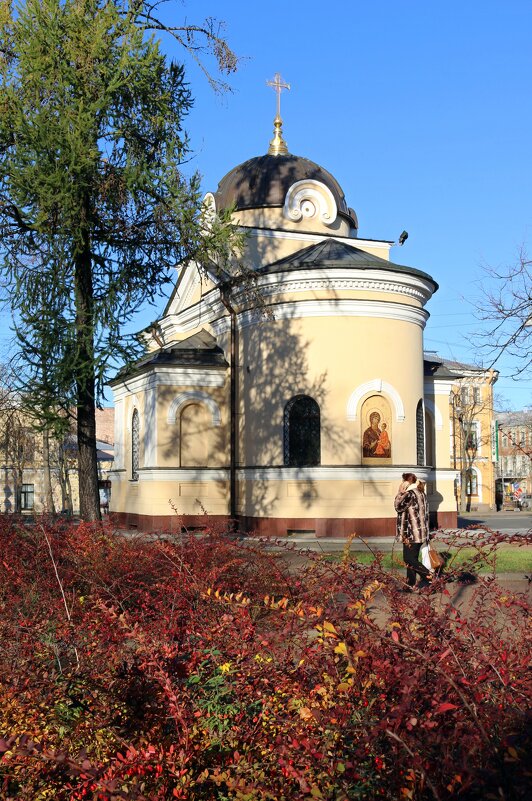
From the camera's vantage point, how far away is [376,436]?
23000 millimetres

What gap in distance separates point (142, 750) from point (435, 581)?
7.28 feet

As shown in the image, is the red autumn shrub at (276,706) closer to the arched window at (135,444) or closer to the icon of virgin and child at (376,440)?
the icon of virgin and child at (376,440)

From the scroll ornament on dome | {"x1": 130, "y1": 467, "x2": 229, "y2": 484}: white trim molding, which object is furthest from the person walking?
the scroll ornament on dome

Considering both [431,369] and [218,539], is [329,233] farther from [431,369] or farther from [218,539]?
[218,539]

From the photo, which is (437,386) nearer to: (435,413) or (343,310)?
(435,413)

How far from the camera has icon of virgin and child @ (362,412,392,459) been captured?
75.2 feet

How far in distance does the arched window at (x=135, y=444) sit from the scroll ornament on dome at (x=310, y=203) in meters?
8.22

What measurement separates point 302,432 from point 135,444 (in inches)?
290

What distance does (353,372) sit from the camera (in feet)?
75.3

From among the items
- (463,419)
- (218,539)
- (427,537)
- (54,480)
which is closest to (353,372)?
(427,537)

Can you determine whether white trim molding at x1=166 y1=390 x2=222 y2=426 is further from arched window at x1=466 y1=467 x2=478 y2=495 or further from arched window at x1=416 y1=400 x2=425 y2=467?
arched window at x1=466 y1=467 x2=478 y2=495

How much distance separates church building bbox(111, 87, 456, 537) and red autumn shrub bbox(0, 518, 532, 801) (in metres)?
16.2

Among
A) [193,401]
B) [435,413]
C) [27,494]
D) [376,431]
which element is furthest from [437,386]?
[27,494]

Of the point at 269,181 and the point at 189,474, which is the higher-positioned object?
the point at 269,181
